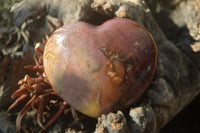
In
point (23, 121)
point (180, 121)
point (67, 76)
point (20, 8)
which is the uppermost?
point (20, 8)

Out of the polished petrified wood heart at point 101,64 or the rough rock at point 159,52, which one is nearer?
the polished petrified wood heart at point 101,64

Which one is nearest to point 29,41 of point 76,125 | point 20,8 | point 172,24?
point 20,8

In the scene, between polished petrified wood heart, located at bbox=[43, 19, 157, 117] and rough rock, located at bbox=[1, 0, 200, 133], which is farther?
rough rock, located at bbox=[1, 0, 200, 133]

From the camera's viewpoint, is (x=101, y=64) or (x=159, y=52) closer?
(x=101, y=64)

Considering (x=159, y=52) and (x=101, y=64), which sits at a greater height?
(x=101, y=64)

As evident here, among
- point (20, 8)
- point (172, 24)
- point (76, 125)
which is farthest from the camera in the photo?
point (172, 24)

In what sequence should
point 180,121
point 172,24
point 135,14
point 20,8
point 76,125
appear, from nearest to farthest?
point 76,125, point 135,14, point 20,8, point 172,24, point 180,121

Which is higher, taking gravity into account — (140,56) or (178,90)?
(140,56)

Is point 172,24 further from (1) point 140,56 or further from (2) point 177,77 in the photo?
(1) point 140,56
